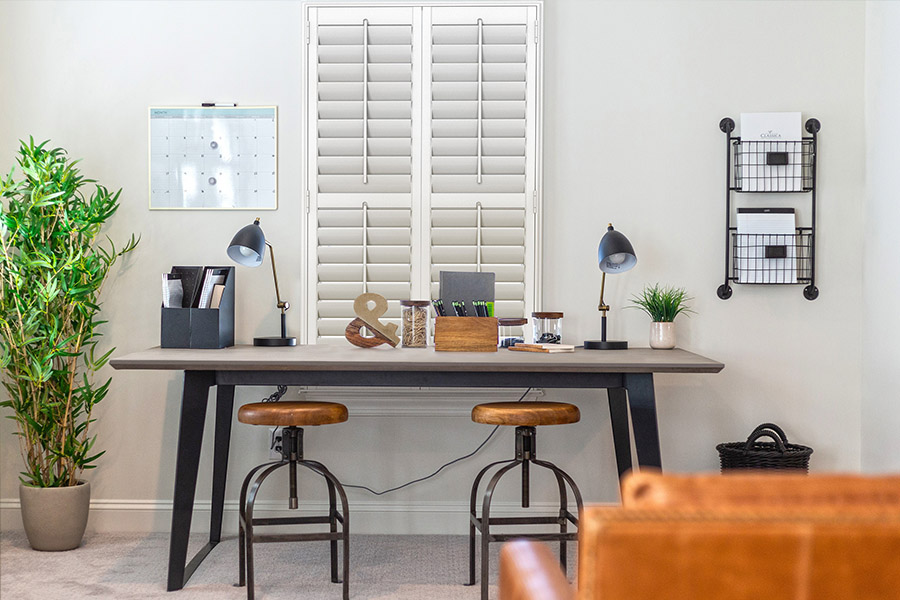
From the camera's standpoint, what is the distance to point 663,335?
10.6ft

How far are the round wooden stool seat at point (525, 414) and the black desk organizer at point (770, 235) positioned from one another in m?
1.08

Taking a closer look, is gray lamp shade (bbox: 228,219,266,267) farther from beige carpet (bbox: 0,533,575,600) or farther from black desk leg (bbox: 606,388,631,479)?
black desk leg (bbox: 606,388,631,479)

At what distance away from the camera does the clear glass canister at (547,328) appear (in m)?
3.18

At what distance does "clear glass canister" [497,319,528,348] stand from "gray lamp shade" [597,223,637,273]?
0.40m

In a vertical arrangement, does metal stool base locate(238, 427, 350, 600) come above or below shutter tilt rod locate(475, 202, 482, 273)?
below

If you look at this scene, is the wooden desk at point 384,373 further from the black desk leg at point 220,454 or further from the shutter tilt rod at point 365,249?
the shutter tilt rod at point 365,249

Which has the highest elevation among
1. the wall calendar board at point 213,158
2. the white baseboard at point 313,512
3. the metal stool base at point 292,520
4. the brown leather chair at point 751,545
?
the wall calendar board at point 213,158

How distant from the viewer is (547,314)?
3.18 m

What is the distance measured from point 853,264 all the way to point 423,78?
1988 millimetres

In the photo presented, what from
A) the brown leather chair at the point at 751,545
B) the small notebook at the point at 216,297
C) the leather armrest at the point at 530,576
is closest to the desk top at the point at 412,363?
the small notebook at the point at 216,297

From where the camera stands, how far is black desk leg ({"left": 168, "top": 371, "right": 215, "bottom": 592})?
2.74 m

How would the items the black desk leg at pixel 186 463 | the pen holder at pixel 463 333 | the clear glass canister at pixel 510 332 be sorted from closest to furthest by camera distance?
the black desk leg at pixel 186 463 → the pen holder at pixel 463 333 → the clear glass canister at pixel 510 332

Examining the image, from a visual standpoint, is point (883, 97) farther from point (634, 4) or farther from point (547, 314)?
point (547, 314)

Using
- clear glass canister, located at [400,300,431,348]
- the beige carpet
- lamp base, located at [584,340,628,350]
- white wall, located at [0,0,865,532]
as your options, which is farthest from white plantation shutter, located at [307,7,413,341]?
the beige carpet
